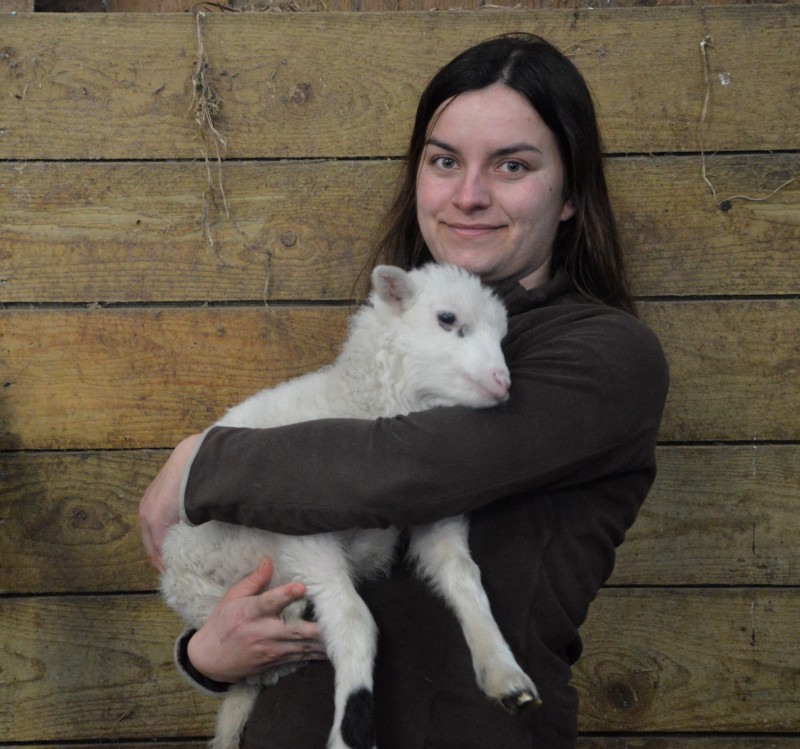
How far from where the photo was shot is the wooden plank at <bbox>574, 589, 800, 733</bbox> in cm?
254

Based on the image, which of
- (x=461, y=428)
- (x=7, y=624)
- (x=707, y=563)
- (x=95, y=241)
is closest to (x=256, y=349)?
(x=95, y=241)

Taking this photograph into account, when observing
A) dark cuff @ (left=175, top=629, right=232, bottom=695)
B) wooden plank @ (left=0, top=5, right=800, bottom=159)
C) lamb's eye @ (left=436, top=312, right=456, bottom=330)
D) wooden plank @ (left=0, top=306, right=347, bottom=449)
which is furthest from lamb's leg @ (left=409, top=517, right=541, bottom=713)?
wooden plank @ (left=0, top=5, right=800, bottom=159)

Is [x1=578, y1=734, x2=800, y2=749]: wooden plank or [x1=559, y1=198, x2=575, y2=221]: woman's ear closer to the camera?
[x1=559, y1=198, x2=575, y2=221]: woman's ear

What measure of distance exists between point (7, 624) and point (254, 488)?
1.44 metres

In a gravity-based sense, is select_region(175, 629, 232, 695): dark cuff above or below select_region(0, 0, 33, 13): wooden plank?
below

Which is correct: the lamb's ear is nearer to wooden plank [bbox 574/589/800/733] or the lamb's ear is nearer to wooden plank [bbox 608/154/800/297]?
wooden plank [bbox 608/154/800/297]

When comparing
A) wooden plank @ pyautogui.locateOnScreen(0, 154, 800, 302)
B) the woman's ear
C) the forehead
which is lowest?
wooden plank @ pyautogui.locateOnScreen(0, 154, 800, 302)

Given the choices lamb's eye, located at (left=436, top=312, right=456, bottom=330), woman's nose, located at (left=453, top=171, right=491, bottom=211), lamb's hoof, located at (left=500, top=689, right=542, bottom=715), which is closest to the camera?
lamb's hoof, located at (left=500, top=689, right=542, bottom=715)

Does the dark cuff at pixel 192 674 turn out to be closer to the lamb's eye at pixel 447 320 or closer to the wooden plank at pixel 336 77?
the lamb's eye at pixel 447 320

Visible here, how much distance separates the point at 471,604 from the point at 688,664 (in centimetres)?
131

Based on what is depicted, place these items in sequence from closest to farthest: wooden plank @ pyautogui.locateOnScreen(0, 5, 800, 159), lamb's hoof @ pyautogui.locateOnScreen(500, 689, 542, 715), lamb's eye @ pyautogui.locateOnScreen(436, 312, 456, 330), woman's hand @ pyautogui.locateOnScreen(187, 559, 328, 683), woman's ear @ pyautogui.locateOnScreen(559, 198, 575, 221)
→ lamb's hoof @ pyautogui.locateOnScreen(500, 689, 542, 715) → woman's hand @ pyautogui.locateOnScreen(187, 559, 328, 683) → lamb's eye @ pyautogui.locateOnScreen(436, 312, 456, 330) → woman's ear @ pyautogui.locateOnScreen(559, 198, 575, 221) → wooden plank @ pyautogui.locateOnScreen(0, 5, 800, 159)

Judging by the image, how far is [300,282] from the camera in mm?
2512

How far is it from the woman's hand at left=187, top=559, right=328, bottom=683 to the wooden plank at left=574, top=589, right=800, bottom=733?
1.19 metres

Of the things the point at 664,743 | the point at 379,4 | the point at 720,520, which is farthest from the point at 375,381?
the point at 664,743
